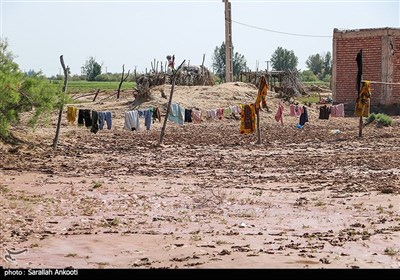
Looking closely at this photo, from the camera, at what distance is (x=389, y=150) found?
21.1 m

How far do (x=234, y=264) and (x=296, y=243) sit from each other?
1.46 m

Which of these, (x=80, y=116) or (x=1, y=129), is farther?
(x=80, y=116)

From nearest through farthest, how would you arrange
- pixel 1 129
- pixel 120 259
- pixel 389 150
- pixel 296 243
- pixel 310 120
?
pixel 120 259, pixel 296 243, pixel 1 129, pixel 389 150, pixel 310 120

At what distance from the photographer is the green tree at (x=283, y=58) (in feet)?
279

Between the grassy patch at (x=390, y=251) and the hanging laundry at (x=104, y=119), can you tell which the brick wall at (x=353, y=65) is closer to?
the hanging laundry at (x=104, y=119)

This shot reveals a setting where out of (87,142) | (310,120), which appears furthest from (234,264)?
(310,120)

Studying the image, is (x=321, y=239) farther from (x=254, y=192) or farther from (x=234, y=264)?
(x=254, y=192)

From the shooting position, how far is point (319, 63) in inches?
3873

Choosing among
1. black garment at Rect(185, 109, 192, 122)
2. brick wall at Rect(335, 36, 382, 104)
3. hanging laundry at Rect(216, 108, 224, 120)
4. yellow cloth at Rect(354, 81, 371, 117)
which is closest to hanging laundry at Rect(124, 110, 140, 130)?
black garment at Rect(185, 109, 192, 122)

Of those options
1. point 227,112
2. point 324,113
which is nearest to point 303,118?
point 324,113

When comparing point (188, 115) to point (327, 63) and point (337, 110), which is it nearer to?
point (337, 110)

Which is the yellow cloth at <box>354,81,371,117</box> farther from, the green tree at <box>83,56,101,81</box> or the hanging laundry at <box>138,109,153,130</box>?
the green tree at <box>83,56,101,81</box>

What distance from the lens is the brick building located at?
35250mm

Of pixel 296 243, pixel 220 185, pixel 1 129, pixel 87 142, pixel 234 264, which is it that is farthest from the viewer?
pixel 87 142
